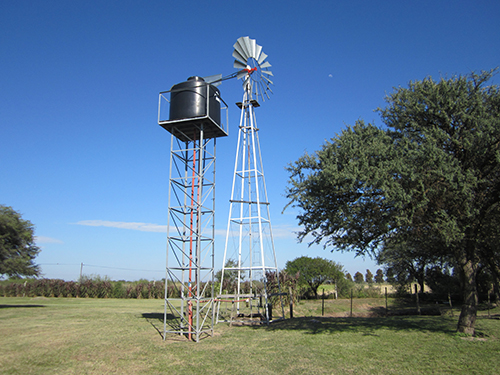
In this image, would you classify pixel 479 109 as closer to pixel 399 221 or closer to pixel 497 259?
pixel 399 221

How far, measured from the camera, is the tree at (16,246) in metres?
24.8

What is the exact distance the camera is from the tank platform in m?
15.8

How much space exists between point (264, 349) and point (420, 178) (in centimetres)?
832

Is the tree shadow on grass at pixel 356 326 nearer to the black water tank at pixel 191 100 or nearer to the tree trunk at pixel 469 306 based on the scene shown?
the tree trunk at pixel 469 306

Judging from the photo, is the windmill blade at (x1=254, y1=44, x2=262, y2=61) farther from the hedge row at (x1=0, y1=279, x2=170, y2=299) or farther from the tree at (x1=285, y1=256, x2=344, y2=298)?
the hedge row at (x1=0, y1=279, x2=170, y2=299)

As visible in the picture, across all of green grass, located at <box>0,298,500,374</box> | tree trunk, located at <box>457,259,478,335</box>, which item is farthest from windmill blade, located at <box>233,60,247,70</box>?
tree trunk, located at <box>457,259,478,335</box>

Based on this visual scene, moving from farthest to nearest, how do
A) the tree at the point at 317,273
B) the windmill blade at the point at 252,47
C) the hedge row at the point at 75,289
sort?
the hedge row at the point at 75,289 < the tree at the point at 317,273 < the windmill blade at the point at 252,47

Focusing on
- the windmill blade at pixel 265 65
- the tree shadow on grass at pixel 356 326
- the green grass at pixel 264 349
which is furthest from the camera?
the windmill blade at pixel 265 65

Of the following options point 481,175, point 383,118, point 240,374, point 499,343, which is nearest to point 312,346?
point 240,374

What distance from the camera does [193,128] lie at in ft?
54.7

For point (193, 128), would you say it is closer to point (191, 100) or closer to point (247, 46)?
point (191, 100)

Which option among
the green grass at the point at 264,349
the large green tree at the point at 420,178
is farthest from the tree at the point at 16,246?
the large green tree at the point at 420,178

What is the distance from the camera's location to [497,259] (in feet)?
68.5

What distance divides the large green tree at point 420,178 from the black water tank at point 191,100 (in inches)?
205
